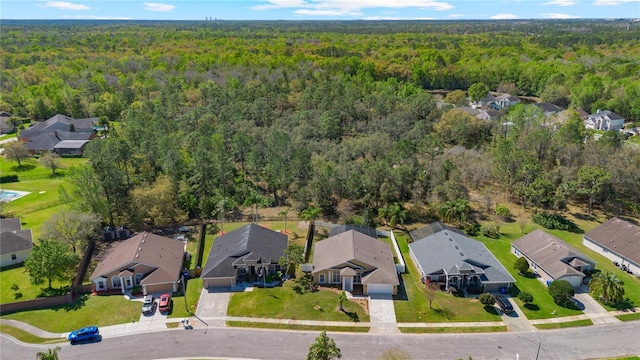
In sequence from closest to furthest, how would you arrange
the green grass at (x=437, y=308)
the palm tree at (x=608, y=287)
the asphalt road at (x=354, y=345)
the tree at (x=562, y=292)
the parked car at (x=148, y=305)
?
the asphalt road at (x=354, y=345) → the green grass at (x=437, y=308) → the parked car at (x=148, y=305) → the palm tree at (x=608, y=287) → the tree at (x=562, y=292)

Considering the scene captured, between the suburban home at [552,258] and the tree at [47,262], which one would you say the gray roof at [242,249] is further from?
the suburban home at [552,258]

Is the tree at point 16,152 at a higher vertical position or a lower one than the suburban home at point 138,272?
higher

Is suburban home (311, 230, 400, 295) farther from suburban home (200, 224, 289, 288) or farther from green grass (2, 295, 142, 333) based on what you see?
green grass (2, 295, 142, 333)

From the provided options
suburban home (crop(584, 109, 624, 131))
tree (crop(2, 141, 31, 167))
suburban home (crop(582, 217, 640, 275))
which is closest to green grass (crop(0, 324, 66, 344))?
tree (crop(2, 141, 31, 167))

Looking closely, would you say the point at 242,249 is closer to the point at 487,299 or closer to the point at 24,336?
the point at 24,336

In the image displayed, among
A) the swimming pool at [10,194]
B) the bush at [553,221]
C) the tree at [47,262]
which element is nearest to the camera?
the tree at [47,262]

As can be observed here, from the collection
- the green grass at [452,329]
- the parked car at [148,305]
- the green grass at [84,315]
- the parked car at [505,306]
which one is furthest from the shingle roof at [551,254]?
the green grass at [84,315]

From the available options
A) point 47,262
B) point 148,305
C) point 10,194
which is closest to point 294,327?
point 148,305
